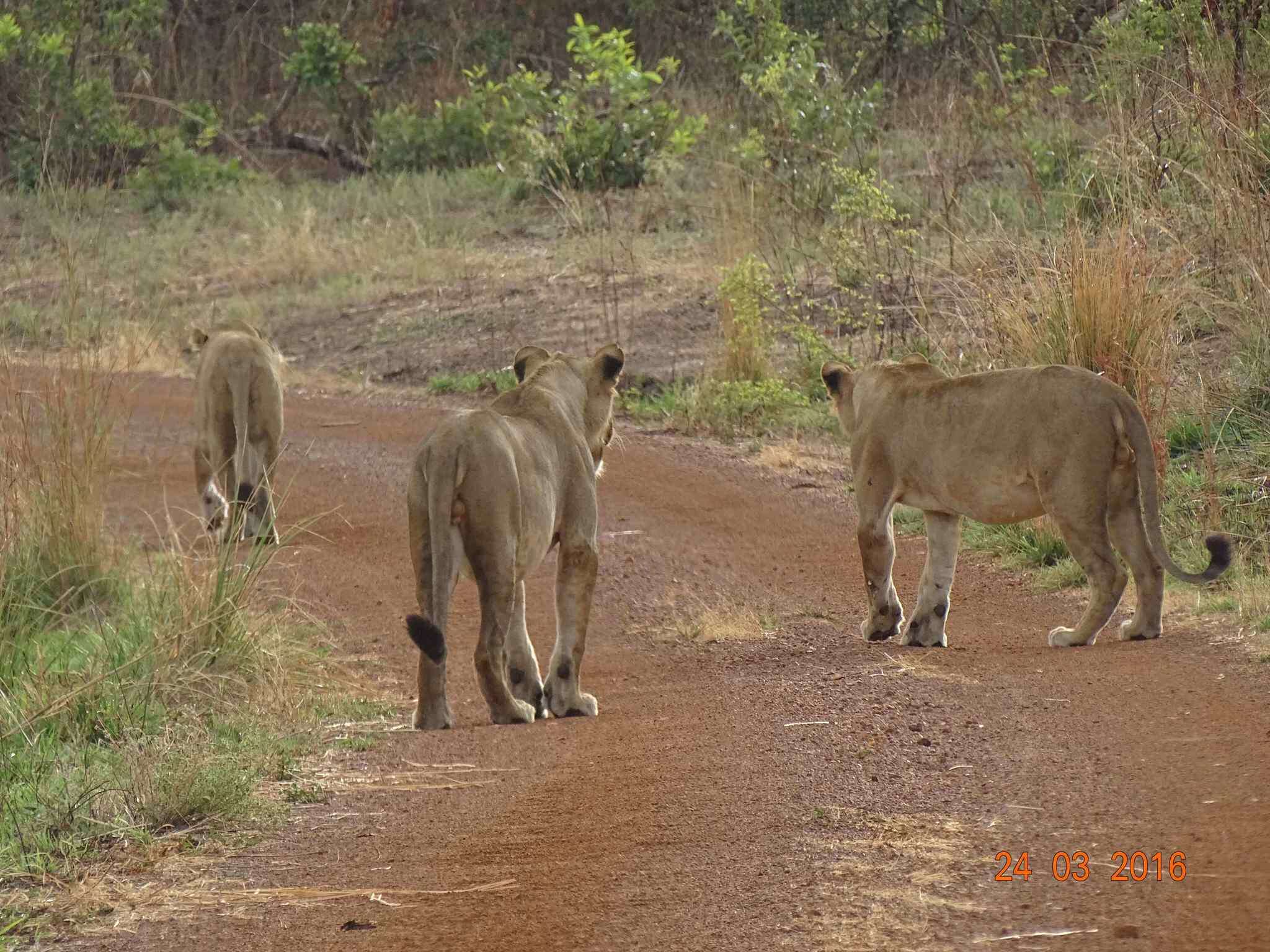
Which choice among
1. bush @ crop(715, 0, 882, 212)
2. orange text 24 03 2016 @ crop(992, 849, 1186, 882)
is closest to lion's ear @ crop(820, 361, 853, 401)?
orange text 24 03 2016 @ crop(992, 849, 1186, 882)

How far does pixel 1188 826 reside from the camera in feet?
14.6

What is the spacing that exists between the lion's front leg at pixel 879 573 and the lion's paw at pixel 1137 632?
0.91 metres

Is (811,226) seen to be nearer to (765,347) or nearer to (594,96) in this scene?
(765,347)

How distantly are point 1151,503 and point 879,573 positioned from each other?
1.14 metres

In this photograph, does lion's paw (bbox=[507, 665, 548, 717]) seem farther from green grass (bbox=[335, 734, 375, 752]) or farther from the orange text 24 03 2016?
the orange text 24 03 2016

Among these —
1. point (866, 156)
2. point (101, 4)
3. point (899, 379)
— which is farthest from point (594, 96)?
point (899, 379)

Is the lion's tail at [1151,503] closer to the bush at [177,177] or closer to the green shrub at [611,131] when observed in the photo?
the green shrub at [611,131]

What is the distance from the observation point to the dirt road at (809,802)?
404 centimetres

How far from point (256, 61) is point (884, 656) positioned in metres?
22.9

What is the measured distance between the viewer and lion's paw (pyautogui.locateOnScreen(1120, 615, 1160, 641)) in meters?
7.06

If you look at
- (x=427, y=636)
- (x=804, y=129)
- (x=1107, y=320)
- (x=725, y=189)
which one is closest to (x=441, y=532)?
(x=427, y=636)

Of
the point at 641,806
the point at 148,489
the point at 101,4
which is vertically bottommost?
the point at 148,489

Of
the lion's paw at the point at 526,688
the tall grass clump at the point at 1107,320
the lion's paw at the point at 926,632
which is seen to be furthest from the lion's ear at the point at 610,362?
the tall grass clump at the point at 1107,320

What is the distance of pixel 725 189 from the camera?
1586cm
